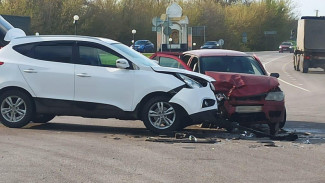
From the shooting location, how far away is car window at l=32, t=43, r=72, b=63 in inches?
427

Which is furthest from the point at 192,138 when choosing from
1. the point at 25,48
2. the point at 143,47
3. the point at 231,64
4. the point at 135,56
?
the point at 143,47

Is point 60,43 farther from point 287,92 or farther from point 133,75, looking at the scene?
point 287,92

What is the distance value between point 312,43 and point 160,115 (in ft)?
91.6

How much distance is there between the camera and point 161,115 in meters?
10.4

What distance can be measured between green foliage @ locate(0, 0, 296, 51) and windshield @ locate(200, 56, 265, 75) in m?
50.3

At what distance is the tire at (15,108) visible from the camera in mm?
10844

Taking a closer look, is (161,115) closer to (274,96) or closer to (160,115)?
(160,115)

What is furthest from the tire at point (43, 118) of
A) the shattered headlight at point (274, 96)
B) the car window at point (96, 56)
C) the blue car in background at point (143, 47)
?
the blue car in background at point (143, 47)

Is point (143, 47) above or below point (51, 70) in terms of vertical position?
below

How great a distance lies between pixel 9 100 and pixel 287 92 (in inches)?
575

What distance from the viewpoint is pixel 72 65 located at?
35.1ft

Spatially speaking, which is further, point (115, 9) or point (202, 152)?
point (115, 9)

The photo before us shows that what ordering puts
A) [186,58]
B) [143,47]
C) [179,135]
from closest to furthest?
[179,135]
[186,58]
[143,47]

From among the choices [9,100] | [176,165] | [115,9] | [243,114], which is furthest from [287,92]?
[115,9]
